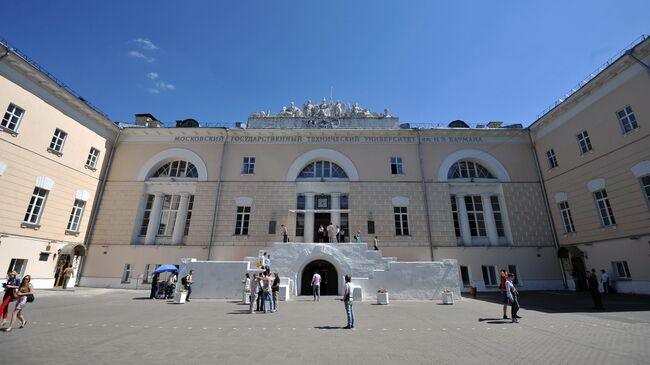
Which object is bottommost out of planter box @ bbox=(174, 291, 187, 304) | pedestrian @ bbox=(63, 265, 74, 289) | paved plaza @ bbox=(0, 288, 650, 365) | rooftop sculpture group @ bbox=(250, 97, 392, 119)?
paved plaza @ bbox=(0, 288, 650, 365)

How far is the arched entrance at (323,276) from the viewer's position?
19.6m

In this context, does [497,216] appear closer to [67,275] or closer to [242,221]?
[242,221]

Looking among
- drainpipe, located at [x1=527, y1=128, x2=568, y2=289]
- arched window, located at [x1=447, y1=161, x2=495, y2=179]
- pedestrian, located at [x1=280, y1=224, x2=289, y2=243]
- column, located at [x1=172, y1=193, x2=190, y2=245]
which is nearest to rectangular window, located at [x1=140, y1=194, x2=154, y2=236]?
column, located at [x1=172, y1=193, x2=190, y2=245]

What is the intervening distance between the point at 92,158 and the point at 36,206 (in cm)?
523

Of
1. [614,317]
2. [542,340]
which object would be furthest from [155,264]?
[614,317]

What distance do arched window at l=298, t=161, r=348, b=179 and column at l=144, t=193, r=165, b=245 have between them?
1129 centimetres

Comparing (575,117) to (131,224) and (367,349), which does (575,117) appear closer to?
(367,349)

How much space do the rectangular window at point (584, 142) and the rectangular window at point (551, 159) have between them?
2.30m

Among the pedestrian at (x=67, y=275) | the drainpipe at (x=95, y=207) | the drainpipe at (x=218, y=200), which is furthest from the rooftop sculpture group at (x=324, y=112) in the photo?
the pedestrian at (x=67, y=275)

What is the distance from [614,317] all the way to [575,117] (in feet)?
50.9

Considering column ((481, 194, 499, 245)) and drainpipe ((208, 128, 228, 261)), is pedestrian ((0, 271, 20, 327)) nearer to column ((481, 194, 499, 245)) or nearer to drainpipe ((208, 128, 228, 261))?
drainpipe ((208, 128, 228, 261))

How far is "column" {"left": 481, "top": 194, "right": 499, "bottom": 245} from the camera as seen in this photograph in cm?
2266

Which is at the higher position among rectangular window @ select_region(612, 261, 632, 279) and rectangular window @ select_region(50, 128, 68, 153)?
rectangular window @ select_region(50, 128, 68, 153)

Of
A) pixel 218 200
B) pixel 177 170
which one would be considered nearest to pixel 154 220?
→ pixel 177 170
